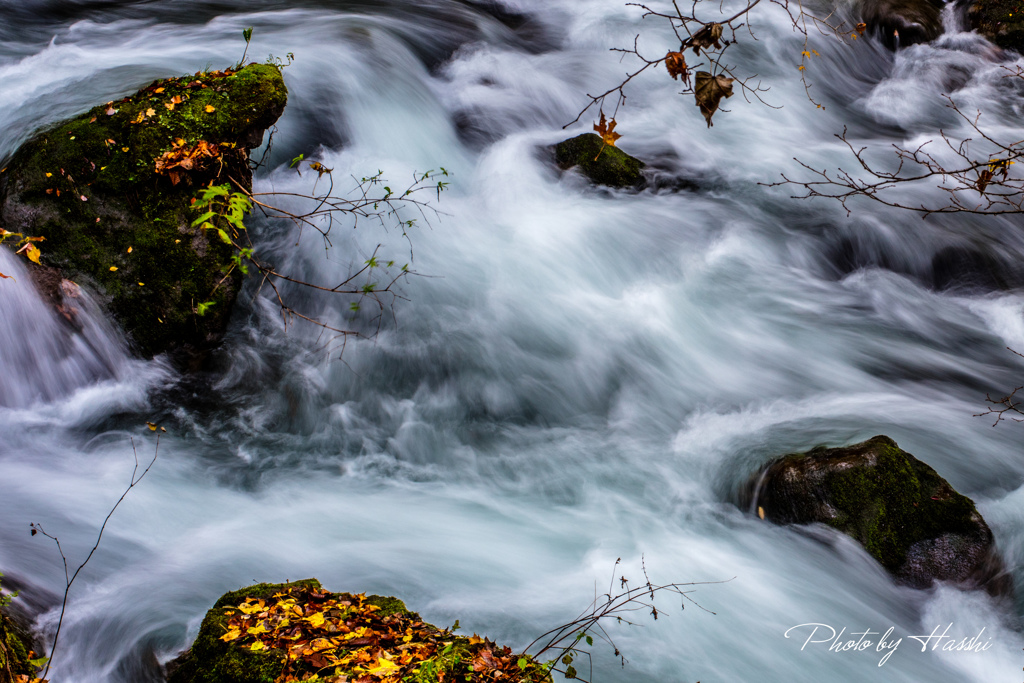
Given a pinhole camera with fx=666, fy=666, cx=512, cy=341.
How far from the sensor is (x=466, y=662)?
273 cm

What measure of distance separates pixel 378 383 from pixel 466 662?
3.16m

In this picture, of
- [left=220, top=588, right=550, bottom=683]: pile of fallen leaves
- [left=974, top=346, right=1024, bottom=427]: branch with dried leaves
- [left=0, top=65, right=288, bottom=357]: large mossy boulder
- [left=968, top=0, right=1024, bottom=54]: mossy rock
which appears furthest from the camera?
[left=968, top=0, right=1024, bottom=54]: mossy rock

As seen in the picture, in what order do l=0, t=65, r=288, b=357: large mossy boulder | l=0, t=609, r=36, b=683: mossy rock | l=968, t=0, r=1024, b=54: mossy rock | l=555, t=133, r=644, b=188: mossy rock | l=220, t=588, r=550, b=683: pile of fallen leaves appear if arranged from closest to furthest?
1. l=0, t=609, r=36, b=683: mossy rock
2. l=220, t=588, r=550, b=683: pile of fallen leaves
3. l=0, t=65, r=288, b=357: large mossy boulder
4. l=555, t=133, r=644, b=188: mossy rock
5. l=968, t=0, r=1024, b=54: mossy rock

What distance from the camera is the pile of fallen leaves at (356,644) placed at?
2674mm

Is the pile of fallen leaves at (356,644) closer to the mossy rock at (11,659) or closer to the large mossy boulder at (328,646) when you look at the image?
the large mossy boulder at (328,646)

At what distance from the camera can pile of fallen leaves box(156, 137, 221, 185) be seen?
4828 millimetres

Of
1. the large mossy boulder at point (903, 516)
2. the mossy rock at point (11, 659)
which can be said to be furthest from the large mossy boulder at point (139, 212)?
the large mossy boulder at point (903, 516)

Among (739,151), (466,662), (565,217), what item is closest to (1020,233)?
(739,151)

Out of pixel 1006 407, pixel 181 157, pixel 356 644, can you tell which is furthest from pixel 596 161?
pixel 356 644

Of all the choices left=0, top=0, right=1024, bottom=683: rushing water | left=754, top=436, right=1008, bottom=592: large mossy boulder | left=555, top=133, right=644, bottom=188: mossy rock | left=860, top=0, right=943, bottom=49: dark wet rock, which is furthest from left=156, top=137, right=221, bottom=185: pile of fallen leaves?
left=860, top=0, right=943, bottom=49: dark wet rock

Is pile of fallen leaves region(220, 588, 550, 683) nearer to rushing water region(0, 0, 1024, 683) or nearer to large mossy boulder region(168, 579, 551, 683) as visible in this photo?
large mossy boulder region(168, 579, 551, 683)

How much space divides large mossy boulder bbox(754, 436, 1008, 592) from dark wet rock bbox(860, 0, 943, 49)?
8.43 metres

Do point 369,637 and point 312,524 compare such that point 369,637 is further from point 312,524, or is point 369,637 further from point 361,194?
point 361,194

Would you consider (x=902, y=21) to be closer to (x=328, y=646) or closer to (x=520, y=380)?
(x=520, y=380)
